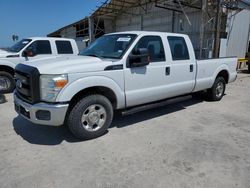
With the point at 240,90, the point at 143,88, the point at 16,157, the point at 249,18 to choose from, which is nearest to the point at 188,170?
the point at 143,88

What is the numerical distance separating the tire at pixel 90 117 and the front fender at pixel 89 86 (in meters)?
0.22

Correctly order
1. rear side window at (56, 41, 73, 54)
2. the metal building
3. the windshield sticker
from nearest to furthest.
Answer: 1. the windshield sticker
2. rear side window at (56, 41, 73, 54)
3. the metal building

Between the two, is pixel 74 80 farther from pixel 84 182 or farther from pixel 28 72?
pixel 84 182

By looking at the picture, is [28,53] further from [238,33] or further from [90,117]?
[238,33]

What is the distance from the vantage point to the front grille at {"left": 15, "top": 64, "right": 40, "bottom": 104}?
3.43 m

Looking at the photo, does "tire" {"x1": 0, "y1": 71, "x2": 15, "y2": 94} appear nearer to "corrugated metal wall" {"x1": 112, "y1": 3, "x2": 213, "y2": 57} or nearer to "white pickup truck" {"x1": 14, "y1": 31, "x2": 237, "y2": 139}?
"white pickup truck" {"x1": 14, "y1": 31, "x2": 237, "y2": 139}

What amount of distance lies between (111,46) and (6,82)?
4703 mm

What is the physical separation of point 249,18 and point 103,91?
15.3 meters

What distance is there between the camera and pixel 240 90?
336 inches

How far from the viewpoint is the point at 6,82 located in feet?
24.2

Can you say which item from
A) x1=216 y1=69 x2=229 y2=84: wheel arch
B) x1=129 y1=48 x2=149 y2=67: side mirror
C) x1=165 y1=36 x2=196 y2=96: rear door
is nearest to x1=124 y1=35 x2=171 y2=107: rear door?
x1=129 y1=48 x2=149 y2=67: side mirror

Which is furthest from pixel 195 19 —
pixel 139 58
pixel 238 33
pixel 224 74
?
pixel 139 58

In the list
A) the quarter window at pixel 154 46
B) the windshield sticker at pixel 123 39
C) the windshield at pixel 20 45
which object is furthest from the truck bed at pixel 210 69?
the windshield at pixel 20 45

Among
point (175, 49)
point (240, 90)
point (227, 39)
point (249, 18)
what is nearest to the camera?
point (175, 49)
